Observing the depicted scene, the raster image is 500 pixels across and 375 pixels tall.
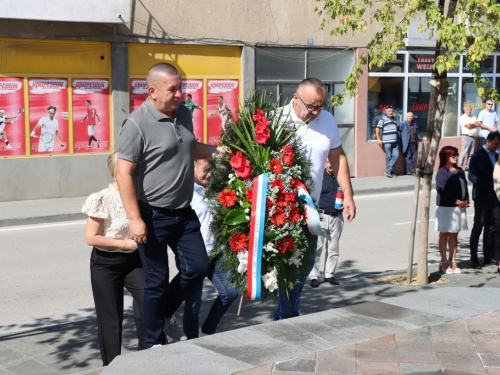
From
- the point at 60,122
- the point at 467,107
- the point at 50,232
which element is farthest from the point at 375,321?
the point at 467,107

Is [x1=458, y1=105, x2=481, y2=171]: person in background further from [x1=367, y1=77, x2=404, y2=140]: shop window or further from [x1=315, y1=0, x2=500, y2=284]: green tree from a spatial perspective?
[x1=315, y1=0, x2=500, y2=284]: green tree

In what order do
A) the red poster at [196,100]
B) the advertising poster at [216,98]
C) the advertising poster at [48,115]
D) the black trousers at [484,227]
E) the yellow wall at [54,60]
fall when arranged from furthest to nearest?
the advertising poster at [216,98]
the red poster at [196,100]
the advertising poster at [48,115]
the yellow wall at [54,60]
the black trousers at [484,227]

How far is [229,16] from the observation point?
1870 centimetres

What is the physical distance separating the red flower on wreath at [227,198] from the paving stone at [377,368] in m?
1.50

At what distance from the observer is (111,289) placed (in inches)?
230

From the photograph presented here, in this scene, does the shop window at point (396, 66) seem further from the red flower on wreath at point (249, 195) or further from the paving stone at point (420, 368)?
the paving stone at point (420, 368)

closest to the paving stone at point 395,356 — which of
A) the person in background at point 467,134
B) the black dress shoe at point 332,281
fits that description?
the black dress shoe at point 332,281

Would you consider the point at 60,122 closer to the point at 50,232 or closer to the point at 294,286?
the point at 50,232

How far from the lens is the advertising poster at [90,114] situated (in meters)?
16.9

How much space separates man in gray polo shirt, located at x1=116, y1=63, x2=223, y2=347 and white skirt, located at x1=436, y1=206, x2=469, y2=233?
523 centimetres

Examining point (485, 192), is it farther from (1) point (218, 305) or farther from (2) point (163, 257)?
(2) point (163, 257)

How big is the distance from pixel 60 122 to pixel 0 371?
11.0 m

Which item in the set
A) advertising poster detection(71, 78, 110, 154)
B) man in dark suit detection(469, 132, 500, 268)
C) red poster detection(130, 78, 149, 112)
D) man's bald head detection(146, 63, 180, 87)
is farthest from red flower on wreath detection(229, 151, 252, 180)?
red poster detection(130, 78, 149, 112)

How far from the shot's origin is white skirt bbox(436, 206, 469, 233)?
33.5 feet
